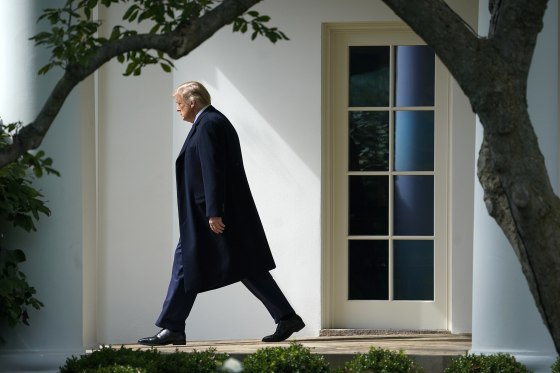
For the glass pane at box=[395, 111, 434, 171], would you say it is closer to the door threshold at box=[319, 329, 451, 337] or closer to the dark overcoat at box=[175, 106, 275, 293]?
the door threshold at box=[319, 329, 451, 337]

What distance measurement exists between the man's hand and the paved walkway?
0.82 meters

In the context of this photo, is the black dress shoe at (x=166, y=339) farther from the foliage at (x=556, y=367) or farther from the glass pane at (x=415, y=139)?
the glass pane at (x=415, y=139)

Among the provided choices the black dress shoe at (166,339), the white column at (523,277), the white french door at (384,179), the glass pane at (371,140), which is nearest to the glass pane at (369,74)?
the white french door at (384,179)

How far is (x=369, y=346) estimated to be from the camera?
9422 mm

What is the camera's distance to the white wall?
1043cm

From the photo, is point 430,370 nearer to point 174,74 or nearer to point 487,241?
point 487,241

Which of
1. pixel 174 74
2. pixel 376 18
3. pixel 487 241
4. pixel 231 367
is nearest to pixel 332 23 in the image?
pixel 376 18

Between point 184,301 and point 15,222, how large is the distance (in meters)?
1.29

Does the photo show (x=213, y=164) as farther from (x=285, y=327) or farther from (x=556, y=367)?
(x=556, y=367)

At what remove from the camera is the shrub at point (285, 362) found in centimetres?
779

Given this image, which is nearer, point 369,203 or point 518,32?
point 518,32

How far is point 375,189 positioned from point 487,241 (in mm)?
2477

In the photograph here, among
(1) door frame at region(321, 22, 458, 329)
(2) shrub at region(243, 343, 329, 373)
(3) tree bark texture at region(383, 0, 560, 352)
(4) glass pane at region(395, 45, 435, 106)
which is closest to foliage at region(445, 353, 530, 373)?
(2) shrub at region(243, 343, 329, 373)

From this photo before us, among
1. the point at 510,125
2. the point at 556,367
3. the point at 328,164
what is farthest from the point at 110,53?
the point at 328,164
